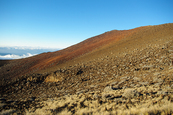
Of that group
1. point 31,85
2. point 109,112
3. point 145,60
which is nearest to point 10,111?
point 109,112

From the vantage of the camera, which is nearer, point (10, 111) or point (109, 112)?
point (109, 112)

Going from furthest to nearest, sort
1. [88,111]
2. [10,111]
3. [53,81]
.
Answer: [53,81] < [10,111] < [88,111]

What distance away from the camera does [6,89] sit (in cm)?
963

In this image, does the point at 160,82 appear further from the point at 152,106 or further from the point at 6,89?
the point at 6,89

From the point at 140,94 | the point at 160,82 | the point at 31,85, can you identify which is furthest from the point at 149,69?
the point at 31,85

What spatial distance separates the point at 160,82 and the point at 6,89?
12599 millimetres

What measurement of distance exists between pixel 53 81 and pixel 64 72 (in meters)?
1.47

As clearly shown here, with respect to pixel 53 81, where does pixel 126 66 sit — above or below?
above

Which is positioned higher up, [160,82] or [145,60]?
[145,60]

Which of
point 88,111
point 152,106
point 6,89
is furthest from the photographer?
point 6,89

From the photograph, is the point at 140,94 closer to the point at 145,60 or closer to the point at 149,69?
the point at 149,69

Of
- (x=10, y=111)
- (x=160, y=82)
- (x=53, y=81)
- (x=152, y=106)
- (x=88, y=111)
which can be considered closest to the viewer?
(x=152, y=106)

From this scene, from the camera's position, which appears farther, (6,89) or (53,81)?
(53,81)

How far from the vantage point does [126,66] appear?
9766mm
